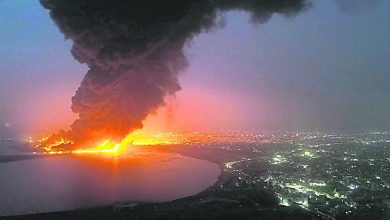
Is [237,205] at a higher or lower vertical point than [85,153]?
lower

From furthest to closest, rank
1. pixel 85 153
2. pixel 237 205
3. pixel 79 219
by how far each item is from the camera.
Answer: pixel 85 153, pixel 237 205, pixel 79 219

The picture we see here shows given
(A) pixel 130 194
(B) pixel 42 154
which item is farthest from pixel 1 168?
(A) pixel 130 194

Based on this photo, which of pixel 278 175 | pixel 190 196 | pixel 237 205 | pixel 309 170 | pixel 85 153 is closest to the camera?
pixel 237 205

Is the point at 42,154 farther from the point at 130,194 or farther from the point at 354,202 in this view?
the point at 354,202

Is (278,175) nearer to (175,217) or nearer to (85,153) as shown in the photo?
(175,217)

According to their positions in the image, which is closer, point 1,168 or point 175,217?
point 175,217

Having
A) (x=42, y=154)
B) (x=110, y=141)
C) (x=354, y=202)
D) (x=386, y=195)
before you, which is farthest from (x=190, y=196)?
(x=42, y=154)
